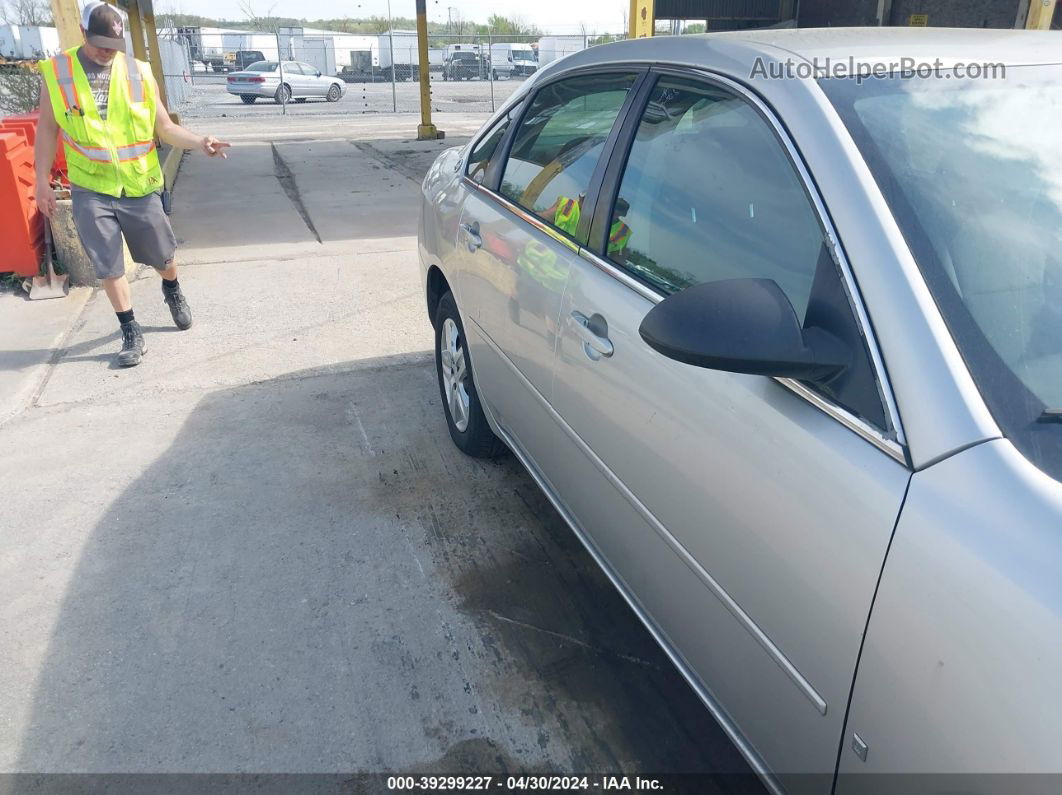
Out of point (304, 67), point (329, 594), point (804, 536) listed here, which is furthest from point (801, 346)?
point (304, 67)

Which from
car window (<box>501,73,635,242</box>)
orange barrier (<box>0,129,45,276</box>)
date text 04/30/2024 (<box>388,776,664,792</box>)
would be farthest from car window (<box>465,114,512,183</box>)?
orange barrier (<box>0,129,45,276</box>)

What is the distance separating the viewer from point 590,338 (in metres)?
2.27

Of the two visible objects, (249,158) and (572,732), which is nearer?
(572,732)

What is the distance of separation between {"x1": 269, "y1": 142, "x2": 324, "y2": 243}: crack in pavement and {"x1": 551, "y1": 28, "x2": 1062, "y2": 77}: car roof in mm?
6612

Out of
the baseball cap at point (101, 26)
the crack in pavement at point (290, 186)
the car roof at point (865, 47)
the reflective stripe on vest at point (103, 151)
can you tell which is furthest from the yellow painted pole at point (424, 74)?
the car roof at point (865, 47)

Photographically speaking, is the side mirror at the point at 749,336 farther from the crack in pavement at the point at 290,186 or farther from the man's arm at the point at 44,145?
the crack in pavement at the point at 290,186

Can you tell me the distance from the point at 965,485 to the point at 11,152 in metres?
7.06

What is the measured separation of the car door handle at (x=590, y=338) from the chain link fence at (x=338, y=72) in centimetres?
1915

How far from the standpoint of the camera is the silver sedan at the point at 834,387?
1.25 meters

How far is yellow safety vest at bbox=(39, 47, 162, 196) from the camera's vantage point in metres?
4.62

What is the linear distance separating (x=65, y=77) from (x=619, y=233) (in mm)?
3804

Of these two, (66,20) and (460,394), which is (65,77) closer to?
(460,394)

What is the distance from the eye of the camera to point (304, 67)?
101 ft

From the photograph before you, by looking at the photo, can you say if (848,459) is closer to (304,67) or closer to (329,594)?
(329,594)
